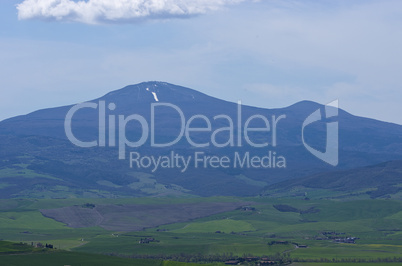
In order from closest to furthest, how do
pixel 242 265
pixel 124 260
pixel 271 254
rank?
pixel 124 260 < pixel 242 265 < pixel 271 254

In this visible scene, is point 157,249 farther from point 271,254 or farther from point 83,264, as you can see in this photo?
point 83,264

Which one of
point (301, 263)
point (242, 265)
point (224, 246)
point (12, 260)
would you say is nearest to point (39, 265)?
point (12, 260)

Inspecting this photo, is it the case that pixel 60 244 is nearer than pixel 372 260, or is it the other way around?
pixel 372 260

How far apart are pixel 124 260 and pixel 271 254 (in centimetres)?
4547

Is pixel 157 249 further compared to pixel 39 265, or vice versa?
pixel 157 249

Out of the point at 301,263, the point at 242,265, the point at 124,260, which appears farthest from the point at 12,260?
the point at 301,263

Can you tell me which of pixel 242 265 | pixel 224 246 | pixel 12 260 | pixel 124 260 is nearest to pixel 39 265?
pixel 12 260

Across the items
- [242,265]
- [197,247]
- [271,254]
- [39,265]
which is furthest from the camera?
[197,247]

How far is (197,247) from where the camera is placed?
635 feet

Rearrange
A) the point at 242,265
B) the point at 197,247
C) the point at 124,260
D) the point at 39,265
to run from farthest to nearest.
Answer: the point at 197,247 → the point at 242,265 → the point at 124,260 → the point at 39,265

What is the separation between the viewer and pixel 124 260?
477 feet

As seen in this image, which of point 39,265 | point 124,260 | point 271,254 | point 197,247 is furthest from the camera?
point 197,247

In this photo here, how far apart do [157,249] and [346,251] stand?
41.5 m

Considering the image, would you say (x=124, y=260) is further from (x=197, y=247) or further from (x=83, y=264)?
(x=197, y=247)
